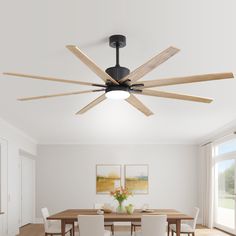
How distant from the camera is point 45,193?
36.8 feet

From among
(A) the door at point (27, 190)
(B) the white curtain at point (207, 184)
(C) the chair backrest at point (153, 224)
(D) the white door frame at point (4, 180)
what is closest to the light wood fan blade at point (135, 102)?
(C) the chair backrest at point (153, 224)

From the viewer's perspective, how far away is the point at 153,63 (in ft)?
9.03

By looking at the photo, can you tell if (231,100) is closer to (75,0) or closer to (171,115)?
(171,115)

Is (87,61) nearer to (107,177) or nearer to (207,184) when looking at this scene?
(207,184)

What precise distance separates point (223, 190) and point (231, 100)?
14.8 ft

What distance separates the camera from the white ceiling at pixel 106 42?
2732 millimetres

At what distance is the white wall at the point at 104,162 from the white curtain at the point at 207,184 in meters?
0.46

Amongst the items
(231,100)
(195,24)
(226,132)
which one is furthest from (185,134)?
(195,24)

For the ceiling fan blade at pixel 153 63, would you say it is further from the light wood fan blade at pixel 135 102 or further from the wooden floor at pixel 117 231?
the wooden floor at pixel 117 231

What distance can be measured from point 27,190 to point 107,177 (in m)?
2.27

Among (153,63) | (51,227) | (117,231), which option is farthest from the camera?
(117,231)

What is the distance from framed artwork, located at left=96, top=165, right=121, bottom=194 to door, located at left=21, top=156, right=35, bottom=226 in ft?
6.13

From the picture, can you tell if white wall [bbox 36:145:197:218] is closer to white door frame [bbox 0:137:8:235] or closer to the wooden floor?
the wooden floor

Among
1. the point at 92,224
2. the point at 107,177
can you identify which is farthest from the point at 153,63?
the point at 107,177
